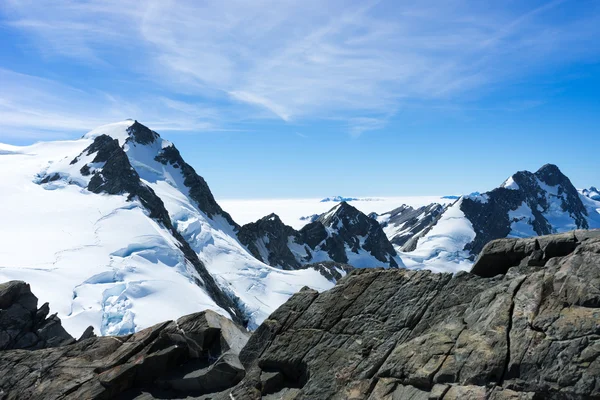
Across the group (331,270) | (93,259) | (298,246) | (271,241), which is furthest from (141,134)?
(93,259)

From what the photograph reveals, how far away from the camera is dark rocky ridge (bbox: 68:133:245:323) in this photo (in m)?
88.1

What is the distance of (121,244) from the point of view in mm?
80688

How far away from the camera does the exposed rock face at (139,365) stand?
64.4 feet

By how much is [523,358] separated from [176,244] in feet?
287

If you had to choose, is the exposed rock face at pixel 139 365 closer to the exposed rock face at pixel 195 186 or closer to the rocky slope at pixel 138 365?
the rocky slope at pixel 138 365

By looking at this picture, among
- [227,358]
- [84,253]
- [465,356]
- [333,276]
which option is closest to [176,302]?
[84,253]

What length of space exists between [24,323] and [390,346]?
26539 millimetres

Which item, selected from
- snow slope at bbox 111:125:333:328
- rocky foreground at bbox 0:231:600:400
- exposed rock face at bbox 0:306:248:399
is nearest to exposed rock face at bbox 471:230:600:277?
rocky foreground at bbox 0:231:600:400

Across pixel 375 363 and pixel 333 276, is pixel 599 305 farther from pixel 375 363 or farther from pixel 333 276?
pixel 333 276

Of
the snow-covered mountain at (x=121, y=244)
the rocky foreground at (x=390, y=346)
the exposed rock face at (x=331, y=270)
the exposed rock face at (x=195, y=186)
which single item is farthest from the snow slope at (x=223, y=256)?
the rocky foreground at (x=390, y=346)

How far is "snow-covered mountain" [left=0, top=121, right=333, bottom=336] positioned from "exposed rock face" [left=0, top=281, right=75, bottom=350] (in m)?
25.2

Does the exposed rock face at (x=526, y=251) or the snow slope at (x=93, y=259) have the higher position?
the snow slope at (x=93, y=259)

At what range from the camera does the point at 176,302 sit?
65188mm

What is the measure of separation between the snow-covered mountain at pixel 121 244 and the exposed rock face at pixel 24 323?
25241 millimetres
